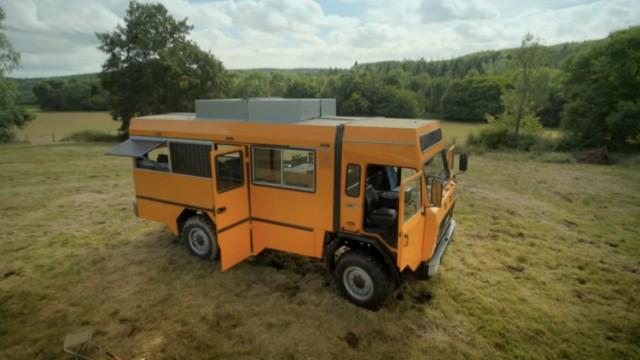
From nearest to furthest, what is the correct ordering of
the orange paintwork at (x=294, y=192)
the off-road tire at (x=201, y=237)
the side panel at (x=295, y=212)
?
the orange paintwork at (x=294, y=192) < the side panel at (x=295, y=212) < the off-road tire at (x=201, y=237)

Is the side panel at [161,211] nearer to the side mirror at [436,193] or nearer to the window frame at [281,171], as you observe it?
the window frame at [281,171]

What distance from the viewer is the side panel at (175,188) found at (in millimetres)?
6832

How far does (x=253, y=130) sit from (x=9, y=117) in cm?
3138

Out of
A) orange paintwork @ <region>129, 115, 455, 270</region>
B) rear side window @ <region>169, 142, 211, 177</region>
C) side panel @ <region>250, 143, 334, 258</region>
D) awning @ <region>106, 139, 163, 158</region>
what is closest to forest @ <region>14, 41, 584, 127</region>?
awning @ <region>106, 139, 163, 158</region>

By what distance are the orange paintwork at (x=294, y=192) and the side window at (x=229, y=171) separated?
97mm

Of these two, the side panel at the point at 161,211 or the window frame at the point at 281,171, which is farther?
the side panel at the point at 161,211

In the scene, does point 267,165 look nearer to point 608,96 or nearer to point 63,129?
point 608,96

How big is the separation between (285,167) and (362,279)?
2.37m

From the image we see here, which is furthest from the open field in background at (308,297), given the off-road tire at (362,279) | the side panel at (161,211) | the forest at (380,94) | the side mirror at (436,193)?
the forest at (380,94)

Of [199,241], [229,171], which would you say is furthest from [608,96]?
[199,241]

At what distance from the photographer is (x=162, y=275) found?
22.7 feet

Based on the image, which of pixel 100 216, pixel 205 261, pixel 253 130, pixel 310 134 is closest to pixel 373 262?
pixel 310 134

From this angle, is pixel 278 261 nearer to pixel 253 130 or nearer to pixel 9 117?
pixel 253 130

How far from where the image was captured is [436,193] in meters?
5.17
